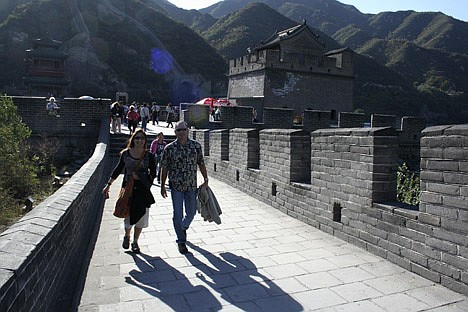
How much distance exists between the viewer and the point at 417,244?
4.28m

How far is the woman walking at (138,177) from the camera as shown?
508cm

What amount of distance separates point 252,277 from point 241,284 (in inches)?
8.4

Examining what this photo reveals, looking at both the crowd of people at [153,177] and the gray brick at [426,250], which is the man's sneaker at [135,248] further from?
the gray brick at [426,250]

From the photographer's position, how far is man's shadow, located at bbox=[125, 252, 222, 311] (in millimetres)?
3660

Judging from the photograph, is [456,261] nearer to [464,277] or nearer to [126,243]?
[464,277]

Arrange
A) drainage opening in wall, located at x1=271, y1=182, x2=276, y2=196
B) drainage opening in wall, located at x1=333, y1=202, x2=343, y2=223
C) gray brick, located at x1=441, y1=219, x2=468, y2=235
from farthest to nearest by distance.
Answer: drainage opening in wall, located at x1=271, y1=182, x2=276, y2=196
drainage opening in wall, located at x1=333, y1=202, x2=343, y2=223
gray brick, located at x1=441, y1=219, x2=468, y2=235

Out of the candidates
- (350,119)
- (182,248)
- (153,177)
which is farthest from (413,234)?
(350,119)

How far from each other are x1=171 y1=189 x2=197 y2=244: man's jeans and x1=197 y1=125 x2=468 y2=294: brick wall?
6.60ft

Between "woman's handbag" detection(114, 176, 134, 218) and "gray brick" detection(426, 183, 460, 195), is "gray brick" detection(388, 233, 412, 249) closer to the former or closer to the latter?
"gray brick" detection(426, 183, 460, 195)

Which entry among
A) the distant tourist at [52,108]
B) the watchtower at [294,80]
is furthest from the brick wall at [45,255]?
the watchtower at [294,80]

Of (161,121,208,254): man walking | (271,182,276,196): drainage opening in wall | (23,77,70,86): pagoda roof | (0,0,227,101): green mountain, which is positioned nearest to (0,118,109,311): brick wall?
(161,121,208,254): man walking

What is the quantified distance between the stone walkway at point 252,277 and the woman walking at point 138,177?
1.28 feet

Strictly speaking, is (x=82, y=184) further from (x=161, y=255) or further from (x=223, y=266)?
(x=223, y=266)

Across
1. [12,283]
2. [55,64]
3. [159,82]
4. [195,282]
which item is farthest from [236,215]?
[159,82]
